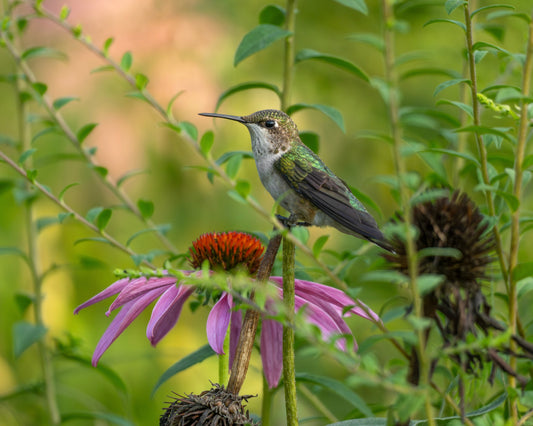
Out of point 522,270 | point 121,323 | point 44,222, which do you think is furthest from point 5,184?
point 522,270

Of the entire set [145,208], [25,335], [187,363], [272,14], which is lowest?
[187,363]

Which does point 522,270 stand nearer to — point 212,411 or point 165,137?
point 212,411

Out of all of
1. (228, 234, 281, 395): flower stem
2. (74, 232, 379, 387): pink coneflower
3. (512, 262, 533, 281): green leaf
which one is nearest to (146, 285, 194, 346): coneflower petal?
(74, 232, 379, 387): pink coneflower

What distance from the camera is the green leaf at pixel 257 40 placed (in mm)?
795

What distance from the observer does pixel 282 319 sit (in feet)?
1.38

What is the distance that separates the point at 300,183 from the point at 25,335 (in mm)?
661

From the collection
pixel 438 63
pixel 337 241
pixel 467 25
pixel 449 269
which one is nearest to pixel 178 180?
pixel 337 241

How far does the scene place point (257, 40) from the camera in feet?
2.64

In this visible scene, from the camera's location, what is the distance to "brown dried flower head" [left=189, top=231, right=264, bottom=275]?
0.88m

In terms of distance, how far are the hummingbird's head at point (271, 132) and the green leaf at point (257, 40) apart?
0.07 metres

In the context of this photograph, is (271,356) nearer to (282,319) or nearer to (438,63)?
(282,319)

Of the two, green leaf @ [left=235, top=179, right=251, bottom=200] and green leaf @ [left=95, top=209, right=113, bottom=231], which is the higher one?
green leaf @ [left=95, top=209, right=113, bottom=231]

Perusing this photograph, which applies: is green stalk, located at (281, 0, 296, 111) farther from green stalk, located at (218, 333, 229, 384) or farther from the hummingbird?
green stalk, located at (218, 333, 229, 384)

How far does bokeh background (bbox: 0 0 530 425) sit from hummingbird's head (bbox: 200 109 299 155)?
2.80 ft
